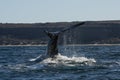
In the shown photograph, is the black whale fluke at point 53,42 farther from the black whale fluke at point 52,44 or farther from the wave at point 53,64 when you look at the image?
the wave at point 53,64

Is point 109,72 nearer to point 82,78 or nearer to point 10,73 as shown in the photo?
point 82,78

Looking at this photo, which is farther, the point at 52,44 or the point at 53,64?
the point at 52,44

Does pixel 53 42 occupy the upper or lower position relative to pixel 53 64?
upper

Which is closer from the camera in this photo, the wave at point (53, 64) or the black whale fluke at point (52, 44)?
the wave at point (53, 64)

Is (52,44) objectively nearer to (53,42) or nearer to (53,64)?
(53,42)

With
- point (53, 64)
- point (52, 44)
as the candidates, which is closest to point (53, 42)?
point (52, 44)

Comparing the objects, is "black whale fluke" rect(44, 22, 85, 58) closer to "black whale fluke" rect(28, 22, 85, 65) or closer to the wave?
"black whale fluke" rect(28, 22, 85, 65)

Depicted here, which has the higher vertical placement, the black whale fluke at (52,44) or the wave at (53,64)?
the black whale fluke at (52,44)

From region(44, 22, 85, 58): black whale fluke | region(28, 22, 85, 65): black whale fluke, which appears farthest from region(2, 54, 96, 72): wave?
region(44, 22, 85, 58): black whale fluke

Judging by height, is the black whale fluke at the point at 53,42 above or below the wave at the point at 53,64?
above

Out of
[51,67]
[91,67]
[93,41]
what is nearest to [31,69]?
[51,67]

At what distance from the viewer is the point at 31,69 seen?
38.2m

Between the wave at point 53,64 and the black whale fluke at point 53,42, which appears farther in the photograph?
the black whale fluke at point 53,42

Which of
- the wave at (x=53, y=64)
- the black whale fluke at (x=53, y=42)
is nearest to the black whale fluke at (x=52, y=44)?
the black whale fluke at (x=53, y=42)
